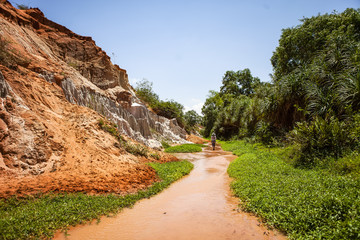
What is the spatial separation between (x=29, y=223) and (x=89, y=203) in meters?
1.53

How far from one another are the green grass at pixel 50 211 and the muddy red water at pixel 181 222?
11.6 inches

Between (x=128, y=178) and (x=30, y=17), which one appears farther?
(x=30, y=17)

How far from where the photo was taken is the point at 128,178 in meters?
8.05

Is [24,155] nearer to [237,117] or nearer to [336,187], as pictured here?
[336,187]

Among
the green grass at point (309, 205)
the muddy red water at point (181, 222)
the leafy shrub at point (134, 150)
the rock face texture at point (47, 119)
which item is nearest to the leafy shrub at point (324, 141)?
the green grass at point (309, 205)

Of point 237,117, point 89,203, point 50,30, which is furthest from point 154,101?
point 89,203

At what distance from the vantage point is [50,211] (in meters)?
4.80

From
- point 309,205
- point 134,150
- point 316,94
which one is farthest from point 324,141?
point 134,150

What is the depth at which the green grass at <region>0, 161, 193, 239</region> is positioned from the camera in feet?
12.9

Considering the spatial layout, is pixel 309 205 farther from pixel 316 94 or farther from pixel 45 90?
pixel 45 90

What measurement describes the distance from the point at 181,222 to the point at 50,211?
350cm

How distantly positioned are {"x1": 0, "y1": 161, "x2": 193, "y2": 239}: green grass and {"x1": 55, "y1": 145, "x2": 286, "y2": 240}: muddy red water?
0.30m

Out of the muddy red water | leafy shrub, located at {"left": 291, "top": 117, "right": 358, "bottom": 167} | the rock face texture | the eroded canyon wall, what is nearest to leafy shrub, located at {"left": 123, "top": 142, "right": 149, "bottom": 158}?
the rock face texture

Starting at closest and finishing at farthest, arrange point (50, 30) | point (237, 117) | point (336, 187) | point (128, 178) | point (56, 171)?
point (336, 187), point (56, 171), point (128, 178), point (50, 30), point (237, 117)
